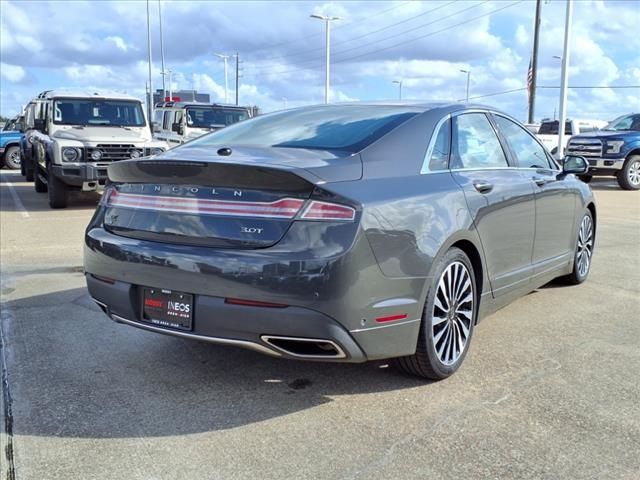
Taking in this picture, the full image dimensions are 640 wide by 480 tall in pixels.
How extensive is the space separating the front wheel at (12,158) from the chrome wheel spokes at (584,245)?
2110 cm

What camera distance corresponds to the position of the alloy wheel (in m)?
16.5

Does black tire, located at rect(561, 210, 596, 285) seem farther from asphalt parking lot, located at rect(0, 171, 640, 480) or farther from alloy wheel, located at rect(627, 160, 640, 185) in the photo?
alloy wheel, located at rect(627, 160, 640, 185)

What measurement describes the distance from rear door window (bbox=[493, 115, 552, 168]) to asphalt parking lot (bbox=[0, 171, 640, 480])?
47.2 inches

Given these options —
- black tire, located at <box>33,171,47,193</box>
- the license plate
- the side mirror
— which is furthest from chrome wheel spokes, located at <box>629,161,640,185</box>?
the license plate

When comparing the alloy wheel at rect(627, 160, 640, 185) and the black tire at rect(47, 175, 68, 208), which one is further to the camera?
the alloy wheel at rect(627, 160, 640, 185)

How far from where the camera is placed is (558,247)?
17.2 ft

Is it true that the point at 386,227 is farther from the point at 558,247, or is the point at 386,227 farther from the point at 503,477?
the point at 558,247

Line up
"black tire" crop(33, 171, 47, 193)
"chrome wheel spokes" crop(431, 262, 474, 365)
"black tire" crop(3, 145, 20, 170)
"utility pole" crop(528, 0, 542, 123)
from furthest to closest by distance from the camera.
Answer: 1. "utility pole" crop(528, 0, 542, 123)
2. "black tire" crop(3, 145, 20, 170)
3. "black tire" crop(33, 171, 47, 193)
4. "chrome wheel spokes" crop(431, 262, 474, 365)

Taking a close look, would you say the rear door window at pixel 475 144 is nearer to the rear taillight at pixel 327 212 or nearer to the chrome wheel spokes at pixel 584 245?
the rear taillight at pixel 327 212

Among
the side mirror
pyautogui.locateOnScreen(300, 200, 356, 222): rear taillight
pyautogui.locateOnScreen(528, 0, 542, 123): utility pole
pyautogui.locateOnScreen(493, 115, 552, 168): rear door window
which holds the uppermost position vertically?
pyautogui.locateOnScreen(528, 0, 542, 123): utility pole

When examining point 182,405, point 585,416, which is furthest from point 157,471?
point 585,416

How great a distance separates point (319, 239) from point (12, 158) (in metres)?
22.7

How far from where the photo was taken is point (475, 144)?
427cm

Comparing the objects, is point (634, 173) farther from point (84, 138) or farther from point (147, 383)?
point (147, 383)
